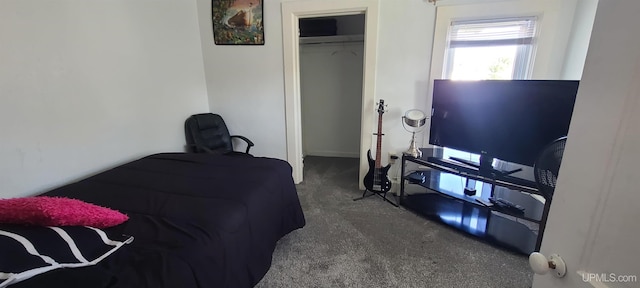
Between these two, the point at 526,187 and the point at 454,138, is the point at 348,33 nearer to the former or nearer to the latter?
the point at 454,138

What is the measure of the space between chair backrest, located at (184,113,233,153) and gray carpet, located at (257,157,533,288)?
1.29 metres

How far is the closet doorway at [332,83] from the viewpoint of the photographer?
12.2 feet

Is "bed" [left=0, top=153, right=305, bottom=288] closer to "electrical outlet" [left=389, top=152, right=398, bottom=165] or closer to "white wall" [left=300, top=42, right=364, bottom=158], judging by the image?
"electrical outlet" [left=389, top=152, right=398, bottom=165]

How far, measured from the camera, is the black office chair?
286 centimetres

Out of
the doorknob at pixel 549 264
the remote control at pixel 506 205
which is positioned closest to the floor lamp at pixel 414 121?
the remote control at pixel 506 205

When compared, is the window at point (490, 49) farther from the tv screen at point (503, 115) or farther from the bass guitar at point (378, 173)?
the bass guitar at point (378, 173)

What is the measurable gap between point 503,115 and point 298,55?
6.73 ft

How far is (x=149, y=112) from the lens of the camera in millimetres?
2426

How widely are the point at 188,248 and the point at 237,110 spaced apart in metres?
2.31

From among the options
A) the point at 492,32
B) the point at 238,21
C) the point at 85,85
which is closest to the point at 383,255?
the point at 492,32

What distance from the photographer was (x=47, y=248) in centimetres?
93

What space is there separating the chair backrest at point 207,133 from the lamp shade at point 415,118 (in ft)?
6.81

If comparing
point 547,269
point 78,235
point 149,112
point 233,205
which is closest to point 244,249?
point 233,205

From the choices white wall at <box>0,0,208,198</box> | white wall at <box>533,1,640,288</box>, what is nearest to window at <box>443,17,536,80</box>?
white wall at <box>533,1,640,288</box>
